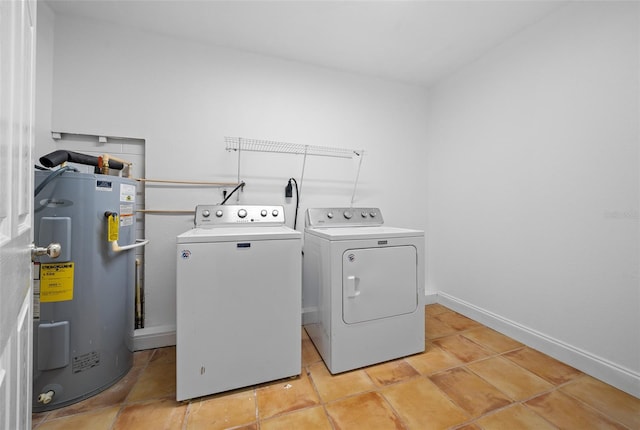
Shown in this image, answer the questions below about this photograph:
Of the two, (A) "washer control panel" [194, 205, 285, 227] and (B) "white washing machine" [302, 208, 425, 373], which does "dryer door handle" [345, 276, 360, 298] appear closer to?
(B) "white washing machine" [302, 208, 425, 373]

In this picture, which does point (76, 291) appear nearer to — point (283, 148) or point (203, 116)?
point (203, 116)

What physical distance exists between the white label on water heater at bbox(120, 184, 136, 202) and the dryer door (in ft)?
4.61

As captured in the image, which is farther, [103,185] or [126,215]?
[126,215]

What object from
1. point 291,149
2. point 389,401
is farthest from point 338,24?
point 389,401

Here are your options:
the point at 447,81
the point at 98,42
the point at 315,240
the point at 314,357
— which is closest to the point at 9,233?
the point at 315,240

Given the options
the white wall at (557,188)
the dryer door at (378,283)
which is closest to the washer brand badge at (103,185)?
the dryer door at (378,283)

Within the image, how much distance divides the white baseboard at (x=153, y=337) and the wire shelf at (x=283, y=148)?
154cm

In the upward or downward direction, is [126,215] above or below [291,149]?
below

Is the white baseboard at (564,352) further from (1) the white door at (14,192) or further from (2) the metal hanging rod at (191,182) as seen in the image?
(1) the white door at (14,192)

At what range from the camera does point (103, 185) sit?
1.43m

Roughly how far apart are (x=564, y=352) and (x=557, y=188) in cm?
111

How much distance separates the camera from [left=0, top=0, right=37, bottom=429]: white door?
47 cm

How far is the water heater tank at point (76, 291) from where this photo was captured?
4.25ft

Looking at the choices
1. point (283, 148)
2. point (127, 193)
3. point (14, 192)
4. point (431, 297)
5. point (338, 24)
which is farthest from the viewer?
point (431, 297)
